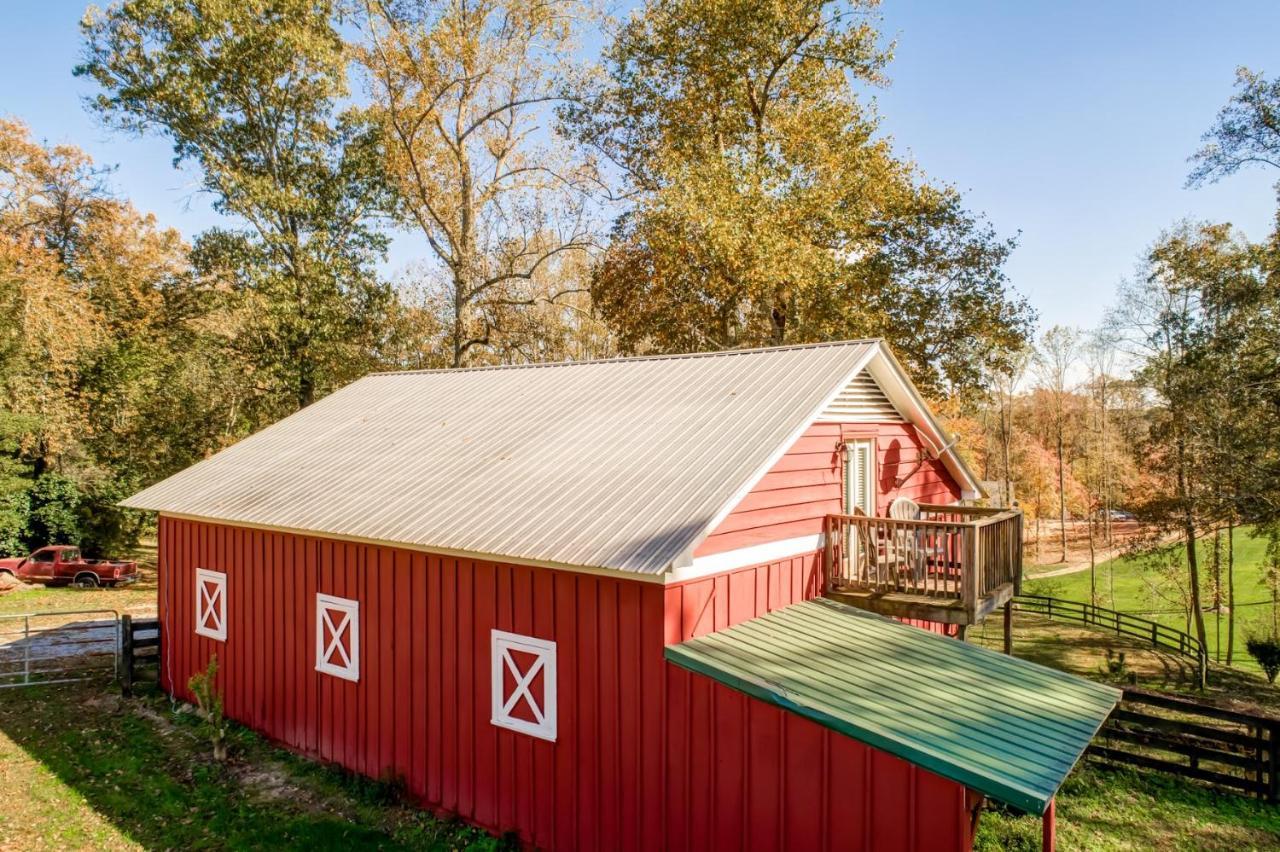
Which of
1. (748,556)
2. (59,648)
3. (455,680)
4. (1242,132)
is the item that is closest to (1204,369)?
(1242,132)

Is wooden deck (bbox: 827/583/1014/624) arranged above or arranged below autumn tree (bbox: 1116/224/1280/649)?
below

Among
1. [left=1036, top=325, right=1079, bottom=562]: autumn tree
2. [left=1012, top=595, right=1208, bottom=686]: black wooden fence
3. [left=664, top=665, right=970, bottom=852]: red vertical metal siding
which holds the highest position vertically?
[left=1036, top=325, right=1079, bottom=562]: autumn tree

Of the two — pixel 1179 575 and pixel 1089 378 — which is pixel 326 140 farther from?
pixel 1089 378

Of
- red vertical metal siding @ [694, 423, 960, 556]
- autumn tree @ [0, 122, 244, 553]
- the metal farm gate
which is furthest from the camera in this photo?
autumn tree @ [0, 122, 244, 553]

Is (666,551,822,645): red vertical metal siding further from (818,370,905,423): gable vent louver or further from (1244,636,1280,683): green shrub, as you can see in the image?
(1244,636,1280,683): green shrub

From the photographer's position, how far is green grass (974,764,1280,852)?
8422 mm

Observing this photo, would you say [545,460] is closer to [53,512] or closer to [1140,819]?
[1140,819]

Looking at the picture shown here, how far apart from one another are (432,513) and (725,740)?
428 cm

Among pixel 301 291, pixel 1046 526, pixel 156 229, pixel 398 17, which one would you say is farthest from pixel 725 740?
pixel 1046 526

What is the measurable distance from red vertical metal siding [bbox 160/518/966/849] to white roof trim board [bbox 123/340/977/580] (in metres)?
0.47

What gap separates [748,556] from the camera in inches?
308

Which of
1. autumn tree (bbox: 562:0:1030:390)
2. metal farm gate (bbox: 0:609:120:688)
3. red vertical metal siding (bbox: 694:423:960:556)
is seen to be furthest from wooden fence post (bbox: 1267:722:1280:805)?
metal farm gate (bbox: 0:609:120:688)

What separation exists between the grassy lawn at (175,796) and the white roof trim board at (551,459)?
3.12 meters

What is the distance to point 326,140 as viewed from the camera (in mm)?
23000
